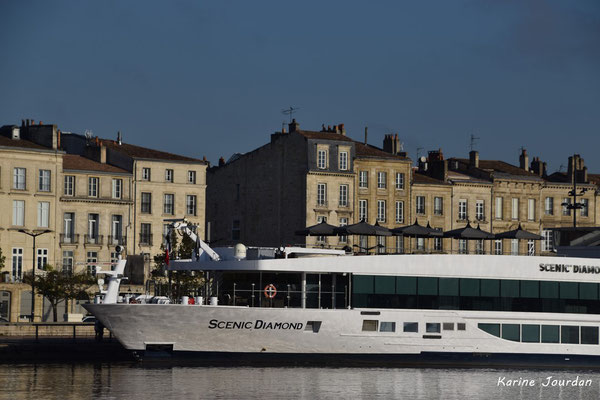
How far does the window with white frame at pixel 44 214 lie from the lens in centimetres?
8188

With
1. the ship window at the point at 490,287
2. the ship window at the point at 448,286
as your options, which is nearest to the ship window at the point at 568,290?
the ship window at the point at 490,287

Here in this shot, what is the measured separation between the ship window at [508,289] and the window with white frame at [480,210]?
133 ft

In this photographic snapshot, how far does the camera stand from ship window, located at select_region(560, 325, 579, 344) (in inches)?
2147

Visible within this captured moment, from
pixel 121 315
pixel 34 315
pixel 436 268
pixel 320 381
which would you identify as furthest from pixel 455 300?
pixel 34 315

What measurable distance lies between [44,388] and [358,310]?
1289 centimetres

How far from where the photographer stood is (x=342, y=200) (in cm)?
8831

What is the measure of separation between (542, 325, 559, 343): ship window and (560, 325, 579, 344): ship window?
0.70ft

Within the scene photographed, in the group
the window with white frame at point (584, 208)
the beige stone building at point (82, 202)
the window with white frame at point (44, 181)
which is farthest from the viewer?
the window with white frame at point (584, 208)

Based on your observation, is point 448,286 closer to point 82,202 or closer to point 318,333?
point 318,333

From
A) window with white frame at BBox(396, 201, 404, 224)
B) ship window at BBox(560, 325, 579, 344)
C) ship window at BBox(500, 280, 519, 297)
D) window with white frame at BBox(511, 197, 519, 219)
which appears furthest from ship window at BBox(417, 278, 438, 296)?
window with white frame at BBox(511, 197, 519, 219)

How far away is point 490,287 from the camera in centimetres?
5384

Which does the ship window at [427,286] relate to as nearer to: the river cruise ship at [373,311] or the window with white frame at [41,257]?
the river cruise ship at [373,311]

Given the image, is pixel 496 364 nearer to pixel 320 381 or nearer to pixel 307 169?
pixel 320 381

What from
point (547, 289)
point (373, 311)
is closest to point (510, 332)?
point (547, 289)
